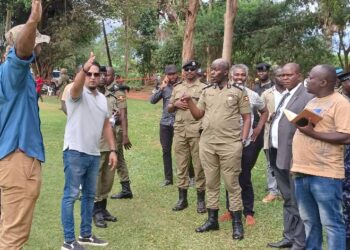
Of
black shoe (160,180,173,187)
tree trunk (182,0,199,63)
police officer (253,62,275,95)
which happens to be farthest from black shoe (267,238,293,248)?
tree trunk (182,0,199,63)

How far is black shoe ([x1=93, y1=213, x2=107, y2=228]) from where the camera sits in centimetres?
607

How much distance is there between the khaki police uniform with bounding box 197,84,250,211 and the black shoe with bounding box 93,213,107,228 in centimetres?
147

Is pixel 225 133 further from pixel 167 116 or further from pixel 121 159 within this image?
pixel 167 116

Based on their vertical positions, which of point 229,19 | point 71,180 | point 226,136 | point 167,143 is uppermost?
point 229,19

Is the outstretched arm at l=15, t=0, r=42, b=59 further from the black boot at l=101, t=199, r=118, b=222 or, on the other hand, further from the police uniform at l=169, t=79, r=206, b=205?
the police uniform at l=169, t=79, r=206, b=205

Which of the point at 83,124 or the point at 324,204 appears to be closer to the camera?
the point at 324,204

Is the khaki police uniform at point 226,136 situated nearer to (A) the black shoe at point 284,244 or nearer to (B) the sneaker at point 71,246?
(A) the black shoe at point 284,244

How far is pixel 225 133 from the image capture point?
5.50 metres

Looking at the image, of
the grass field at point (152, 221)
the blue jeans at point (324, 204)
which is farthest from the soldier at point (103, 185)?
the blue jeans at point (324, 204)

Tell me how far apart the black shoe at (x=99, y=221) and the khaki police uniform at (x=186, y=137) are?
1207mm

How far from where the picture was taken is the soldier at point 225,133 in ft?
18.0

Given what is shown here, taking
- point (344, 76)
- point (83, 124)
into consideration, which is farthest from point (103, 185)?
point (344, 76)

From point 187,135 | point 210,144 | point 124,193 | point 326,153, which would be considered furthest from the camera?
point 124,193

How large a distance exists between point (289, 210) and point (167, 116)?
3.40m
